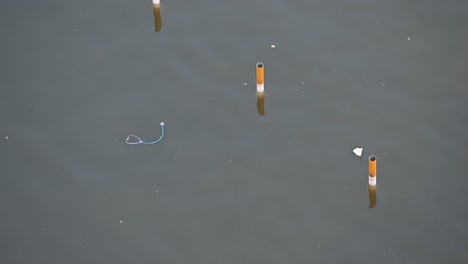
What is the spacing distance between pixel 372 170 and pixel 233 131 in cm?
213

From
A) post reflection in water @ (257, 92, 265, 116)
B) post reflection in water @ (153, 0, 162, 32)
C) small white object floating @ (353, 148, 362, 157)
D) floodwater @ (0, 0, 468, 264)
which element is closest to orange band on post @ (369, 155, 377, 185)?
floodwater @ (0, 0, 468, 264)

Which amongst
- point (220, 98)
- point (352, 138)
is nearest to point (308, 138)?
point (352, 138)

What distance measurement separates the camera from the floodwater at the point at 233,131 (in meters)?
10.7

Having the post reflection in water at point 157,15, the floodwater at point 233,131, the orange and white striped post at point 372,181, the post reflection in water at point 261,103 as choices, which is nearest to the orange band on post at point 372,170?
the orange and white striped post at point 372,181

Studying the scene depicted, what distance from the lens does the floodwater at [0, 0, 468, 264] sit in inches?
423

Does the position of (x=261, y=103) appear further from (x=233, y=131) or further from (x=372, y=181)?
(x=372, y=181)

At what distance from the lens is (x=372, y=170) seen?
10852mm

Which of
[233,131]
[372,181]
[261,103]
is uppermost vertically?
[261,103]

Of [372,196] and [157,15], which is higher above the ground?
[157,15]

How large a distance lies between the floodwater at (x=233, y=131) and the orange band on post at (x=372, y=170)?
8.9 inches

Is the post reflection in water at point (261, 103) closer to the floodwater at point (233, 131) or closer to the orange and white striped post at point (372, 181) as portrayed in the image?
the floodwater at point (233, 131)

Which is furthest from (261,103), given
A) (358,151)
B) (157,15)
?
(157,15)

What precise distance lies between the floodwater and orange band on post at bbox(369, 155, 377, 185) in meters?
0.23

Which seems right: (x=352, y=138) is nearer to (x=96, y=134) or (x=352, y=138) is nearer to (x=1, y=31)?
(x=96, y=134)
